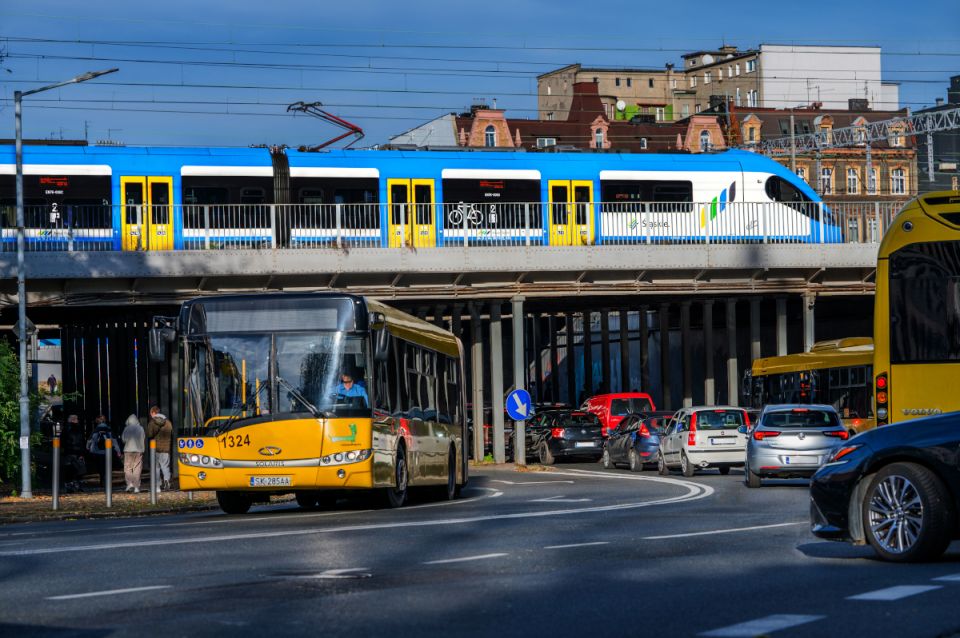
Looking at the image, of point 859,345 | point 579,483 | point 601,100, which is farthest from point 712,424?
point 601,100

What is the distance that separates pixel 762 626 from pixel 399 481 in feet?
44.4

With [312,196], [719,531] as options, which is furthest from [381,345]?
[312,196]

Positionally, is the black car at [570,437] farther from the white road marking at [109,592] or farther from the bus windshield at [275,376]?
the white road marking at [109,592]

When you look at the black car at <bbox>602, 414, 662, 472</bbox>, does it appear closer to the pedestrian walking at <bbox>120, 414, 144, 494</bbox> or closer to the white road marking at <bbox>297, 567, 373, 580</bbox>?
the pedestrian walking at <bbox>120, 414, 144, 494</bbox>

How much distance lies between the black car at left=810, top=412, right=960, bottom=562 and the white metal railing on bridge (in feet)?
94.2

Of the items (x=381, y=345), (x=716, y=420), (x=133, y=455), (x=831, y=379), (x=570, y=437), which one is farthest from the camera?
(x=570, y=437)

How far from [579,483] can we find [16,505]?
10143mm

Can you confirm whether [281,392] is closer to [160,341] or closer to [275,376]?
[275,376]

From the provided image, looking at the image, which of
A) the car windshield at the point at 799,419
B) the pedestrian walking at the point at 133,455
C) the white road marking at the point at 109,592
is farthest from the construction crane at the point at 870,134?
the white road marking at the point at 109,592

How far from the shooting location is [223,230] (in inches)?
1553

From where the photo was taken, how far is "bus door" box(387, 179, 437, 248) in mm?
41250

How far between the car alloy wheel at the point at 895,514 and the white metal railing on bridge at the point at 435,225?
29.1m

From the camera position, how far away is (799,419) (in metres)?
27.1

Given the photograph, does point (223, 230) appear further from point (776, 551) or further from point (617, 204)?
point (776, 551)
